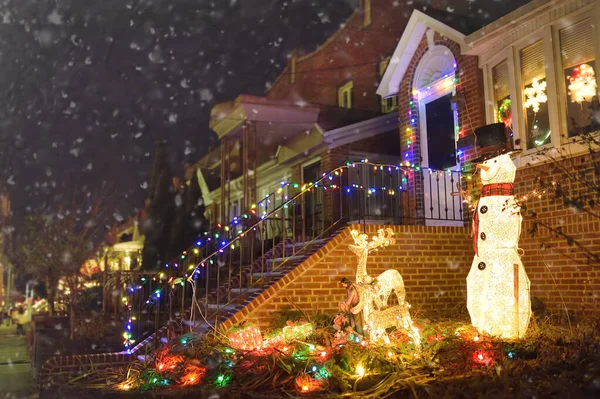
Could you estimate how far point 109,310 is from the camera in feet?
43.8

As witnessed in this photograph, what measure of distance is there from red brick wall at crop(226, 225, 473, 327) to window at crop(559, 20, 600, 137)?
2391mm

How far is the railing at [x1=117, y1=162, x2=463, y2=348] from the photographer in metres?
8.27

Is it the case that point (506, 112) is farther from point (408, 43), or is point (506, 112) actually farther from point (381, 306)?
point (381, 306)

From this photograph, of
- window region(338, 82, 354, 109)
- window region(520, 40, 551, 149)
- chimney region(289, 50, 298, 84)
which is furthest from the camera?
chimney region(289, 50, 298, 84)

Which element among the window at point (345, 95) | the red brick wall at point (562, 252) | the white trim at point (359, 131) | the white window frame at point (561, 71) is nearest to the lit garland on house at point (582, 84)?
the white window frame at point (561, 71)

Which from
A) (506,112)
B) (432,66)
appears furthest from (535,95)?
(432,66)

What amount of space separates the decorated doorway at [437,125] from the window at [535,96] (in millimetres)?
1943

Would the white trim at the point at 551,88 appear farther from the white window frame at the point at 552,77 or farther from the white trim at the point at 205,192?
the white trim at the point at 205,192

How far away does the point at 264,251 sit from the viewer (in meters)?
11.4

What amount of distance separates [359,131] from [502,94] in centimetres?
522

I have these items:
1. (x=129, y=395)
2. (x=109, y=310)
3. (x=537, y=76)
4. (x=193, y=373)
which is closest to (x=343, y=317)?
(x=193, y=373)

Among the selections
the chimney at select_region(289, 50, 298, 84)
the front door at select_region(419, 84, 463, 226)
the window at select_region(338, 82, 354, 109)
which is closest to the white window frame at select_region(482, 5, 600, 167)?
the front door at select_region(419, 84, 463, 226)

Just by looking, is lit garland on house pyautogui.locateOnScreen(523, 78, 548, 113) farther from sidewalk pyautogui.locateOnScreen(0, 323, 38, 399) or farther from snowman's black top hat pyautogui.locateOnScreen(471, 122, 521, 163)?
sidewalk pyautogui.locateOnScreen(0, 323, 38, 399)

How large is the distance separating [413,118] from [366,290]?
20.1 ft
